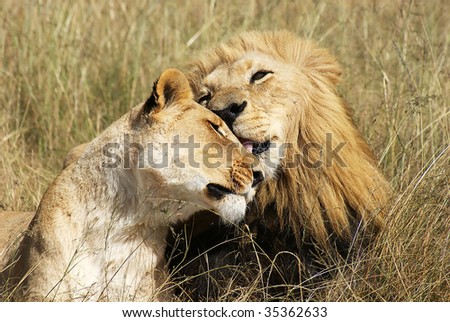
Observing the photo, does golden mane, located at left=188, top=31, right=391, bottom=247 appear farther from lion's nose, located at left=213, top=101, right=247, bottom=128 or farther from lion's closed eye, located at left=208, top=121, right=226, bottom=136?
lion's closed eye, located at left=208, top=121, right=226, bottom=136

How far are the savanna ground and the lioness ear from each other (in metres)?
1.25

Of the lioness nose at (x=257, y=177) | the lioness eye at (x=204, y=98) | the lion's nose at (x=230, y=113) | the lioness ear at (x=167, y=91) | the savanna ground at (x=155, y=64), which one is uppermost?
the lioness ear at (x=167, y=91)

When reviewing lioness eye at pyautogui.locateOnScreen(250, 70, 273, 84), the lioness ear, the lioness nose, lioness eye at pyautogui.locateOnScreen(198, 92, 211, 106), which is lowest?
the lioness nose

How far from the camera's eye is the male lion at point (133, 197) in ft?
10.7

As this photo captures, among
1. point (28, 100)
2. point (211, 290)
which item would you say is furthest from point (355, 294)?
point (28, 100)

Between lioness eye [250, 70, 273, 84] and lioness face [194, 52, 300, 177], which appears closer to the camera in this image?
lioness face [194, 52, 300, 177]

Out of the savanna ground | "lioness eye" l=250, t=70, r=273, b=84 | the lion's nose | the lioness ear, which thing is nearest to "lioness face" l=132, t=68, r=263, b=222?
the lioness ear

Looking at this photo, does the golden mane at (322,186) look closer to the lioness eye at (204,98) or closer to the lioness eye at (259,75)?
the lioness eye at (259,75)

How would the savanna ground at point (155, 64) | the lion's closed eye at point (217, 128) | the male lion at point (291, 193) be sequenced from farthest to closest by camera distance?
the savanna ground at point (155, 64) → the male lion at point (291, 193) → the lion's closed eye at point (217, 128)

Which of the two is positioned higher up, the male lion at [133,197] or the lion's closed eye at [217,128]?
the lion's closed eye at [217,128]

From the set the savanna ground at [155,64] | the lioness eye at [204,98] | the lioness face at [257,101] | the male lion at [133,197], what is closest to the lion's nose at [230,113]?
the lioness face at [257,101]

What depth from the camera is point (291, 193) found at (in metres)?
3.82

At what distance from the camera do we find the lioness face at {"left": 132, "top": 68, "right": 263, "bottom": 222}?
10.7 ft

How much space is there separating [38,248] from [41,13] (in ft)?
9.78
